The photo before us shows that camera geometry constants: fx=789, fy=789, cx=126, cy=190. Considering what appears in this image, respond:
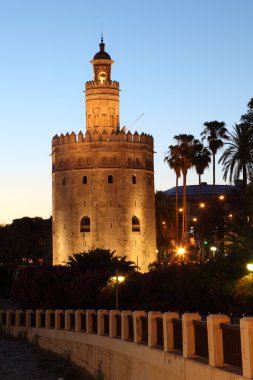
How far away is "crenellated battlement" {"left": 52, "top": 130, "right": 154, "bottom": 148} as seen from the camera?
73562mm

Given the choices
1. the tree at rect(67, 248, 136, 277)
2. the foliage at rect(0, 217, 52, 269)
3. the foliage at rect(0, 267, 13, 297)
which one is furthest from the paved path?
the foliage at rect(0, 217, 52, 269)

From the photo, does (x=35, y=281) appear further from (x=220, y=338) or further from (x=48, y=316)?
(x=220, y=338)

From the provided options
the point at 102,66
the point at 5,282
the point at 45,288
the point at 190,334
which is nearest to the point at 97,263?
the point at 45,288

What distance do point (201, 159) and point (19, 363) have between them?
37947mm

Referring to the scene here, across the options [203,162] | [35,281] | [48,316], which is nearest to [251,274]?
[48,316]

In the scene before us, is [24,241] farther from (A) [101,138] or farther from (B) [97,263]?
(B) [97,263]

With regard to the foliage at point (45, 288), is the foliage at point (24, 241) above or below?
above

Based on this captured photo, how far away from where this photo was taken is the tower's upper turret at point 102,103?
75.1 metres

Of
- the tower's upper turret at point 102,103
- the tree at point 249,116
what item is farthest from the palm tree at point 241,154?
the tower's upper turret at point 102,103

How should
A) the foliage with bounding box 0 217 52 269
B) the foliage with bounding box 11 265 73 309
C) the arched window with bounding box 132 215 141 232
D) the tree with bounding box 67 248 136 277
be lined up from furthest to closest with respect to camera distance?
the foliage with bounding box 0 217 52 269 < the arched window with bounding box 132 215 141 232 < the tree with bounding box 67 248 136 277 < the foliage with bounding box 11 265 73 309

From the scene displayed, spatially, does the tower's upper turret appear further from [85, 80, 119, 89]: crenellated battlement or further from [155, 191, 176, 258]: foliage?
[155, 191, 176, 258]: foliage

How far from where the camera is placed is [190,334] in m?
14.2

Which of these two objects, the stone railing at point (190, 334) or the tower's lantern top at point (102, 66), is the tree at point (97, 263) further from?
the tower's lantern top at point (102, 66)

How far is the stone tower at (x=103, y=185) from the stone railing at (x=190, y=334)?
151ft
